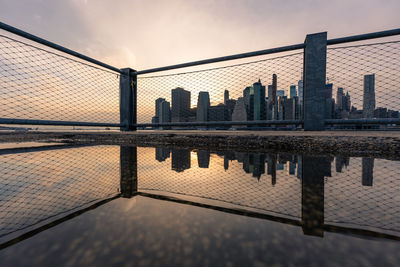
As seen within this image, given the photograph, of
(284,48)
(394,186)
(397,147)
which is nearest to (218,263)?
(394,186)

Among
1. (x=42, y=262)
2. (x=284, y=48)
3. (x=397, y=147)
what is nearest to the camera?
(x=42, y=262)

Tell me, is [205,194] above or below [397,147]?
below

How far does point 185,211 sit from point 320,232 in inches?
17.8

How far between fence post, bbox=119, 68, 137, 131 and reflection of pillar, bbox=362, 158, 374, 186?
3.79 meters

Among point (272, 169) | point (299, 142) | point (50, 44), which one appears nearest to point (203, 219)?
point (272, 169)

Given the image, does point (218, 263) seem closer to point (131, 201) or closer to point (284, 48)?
point (131, 201)

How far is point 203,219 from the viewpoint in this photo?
60cm

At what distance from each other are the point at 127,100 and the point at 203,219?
12.1ft

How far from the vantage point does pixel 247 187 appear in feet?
3.02

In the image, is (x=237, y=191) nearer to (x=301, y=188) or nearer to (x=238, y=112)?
(x=301, y=188)

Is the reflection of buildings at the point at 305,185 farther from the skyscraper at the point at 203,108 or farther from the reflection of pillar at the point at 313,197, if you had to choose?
the skyscraper at the point at 203,108

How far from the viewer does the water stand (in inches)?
16.0

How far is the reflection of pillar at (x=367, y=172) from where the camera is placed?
3.19 ft

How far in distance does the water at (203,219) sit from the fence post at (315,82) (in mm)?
1214
